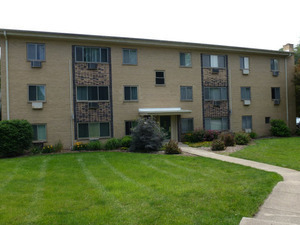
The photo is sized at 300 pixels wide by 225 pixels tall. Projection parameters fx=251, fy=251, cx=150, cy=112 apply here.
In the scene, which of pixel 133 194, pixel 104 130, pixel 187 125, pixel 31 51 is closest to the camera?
pixel 133 194

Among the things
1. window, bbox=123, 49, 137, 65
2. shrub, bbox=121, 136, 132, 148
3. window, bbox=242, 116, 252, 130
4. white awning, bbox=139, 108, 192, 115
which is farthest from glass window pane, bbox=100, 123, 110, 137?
window, bbox=242, 116, 252, 130

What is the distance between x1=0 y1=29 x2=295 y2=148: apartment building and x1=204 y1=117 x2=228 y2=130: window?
0.09 meters

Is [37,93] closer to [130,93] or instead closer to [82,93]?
[82,93]

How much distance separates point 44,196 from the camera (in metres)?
6.42

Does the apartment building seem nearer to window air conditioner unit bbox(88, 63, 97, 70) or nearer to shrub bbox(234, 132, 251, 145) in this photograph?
window air conditioner unit bbox(88, 63, 97, 70)

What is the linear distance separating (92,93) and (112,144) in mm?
3997

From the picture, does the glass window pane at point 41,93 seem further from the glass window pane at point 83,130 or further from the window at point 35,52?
the glass window pane at point 83,130

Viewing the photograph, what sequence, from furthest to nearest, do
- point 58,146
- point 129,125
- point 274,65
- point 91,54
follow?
point 274,65
point 129,125
point 91,54
point 58,146

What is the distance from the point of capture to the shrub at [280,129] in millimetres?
22422

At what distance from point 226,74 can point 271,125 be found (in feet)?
21.3

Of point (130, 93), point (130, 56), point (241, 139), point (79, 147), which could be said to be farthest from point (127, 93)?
point (241, 139)

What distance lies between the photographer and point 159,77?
65.3 feet

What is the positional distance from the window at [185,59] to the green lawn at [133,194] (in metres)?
12.0

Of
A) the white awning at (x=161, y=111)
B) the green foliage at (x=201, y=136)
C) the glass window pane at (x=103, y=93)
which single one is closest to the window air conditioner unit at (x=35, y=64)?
the glass window pane at (x=103, y=93)
